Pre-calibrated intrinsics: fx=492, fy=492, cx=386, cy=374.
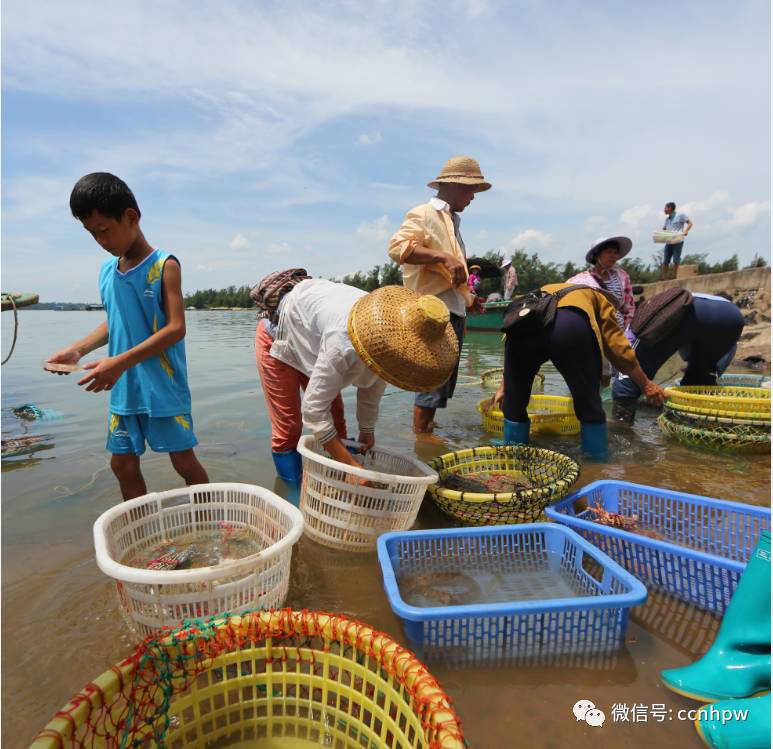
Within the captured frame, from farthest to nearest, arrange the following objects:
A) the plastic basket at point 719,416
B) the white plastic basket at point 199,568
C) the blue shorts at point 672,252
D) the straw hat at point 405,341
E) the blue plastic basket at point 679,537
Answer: the blue shorts at point 672,252, the plastic basket at point 719,416, the straw hat at point 405,341, the blue plastic basket at point 679,537, the white plastic basket at point 199,568

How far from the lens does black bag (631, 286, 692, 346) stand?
4.22m

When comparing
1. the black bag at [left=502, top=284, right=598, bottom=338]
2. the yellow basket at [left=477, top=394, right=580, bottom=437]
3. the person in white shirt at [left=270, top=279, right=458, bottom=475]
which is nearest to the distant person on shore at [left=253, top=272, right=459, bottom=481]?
the person in white shirt at [left=270, top=279, right=458, bottom=475]

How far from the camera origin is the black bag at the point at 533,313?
332 centimetres

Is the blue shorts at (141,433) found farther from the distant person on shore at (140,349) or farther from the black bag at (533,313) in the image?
the black bag at (533,313)

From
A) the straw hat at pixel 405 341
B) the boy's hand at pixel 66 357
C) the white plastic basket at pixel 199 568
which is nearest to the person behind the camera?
the white plastic basket at pixel 199 568

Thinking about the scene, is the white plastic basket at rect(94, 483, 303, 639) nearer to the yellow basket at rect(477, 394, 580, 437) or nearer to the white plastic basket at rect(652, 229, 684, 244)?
Answer: the yellow basket at rect(477, 394, 580, 437)

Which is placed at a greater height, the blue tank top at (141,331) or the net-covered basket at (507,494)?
the blue tank top at (141,331)

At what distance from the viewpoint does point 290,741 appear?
1483 millimetres

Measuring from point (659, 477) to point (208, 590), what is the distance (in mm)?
3143

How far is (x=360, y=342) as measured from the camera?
2.08m

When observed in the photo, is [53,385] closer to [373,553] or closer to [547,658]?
[373,553]

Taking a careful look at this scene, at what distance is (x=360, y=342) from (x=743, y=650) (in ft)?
5.44

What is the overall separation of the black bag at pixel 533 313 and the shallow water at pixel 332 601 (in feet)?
3.67

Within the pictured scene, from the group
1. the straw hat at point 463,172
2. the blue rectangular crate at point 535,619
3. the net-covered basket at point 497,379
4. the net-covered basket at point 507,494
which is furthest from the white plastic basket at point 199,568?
the net-covered basket at point 497,379
